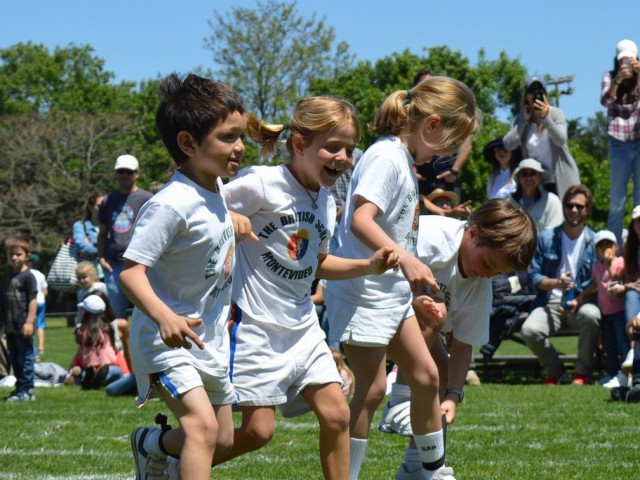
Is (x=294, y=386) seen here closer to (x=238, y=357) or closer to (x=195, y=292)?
(x=238, y=357)

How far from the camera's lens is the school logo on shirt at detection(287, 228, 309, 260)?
4699 millimetres

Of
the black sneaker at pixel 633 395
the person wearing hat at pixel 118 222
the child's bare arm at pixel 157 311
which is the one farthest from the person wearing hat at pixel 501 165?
the child's bare arm at pixel 157 311

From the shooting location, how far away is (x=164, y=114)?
4219 mm

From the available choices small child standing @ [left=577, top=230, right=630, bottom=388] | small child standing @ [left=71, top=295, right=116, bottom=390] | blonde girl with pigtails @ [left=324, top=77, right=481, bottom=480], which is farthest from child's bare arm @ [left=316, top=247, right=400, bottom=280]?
small child standing @ [left=71, top=295, right=116, bottom=390]

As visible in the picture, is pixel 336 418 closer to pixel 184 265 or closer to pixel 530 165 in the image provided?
pixel 184 265

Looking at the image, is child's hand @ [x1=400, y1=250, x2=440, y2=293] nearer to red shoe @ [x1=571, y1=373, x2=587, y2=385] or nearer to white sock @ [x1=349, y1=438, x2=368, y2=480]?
white sock @ [x1=349, y1=438, x2=368, y2=480]

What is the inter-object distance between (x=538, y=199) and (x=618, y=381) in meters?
2.41

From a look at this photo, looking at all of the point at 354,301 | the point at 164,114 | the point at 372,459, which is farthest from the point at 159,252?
the point at 372,459

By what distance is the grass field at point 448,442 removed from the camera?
5.75 m

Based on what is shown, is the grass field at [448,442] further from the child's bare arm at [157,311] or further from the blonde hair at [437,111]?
the child's bare arm at [157,311]

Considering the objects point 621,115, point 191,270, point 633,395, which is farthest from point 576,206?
point 191,270

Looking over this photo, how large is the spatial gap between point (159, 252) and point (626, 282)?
7813 millimetres

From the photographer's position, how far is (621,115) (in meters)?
12.1

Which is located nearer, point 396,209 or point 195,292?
point 195,292
